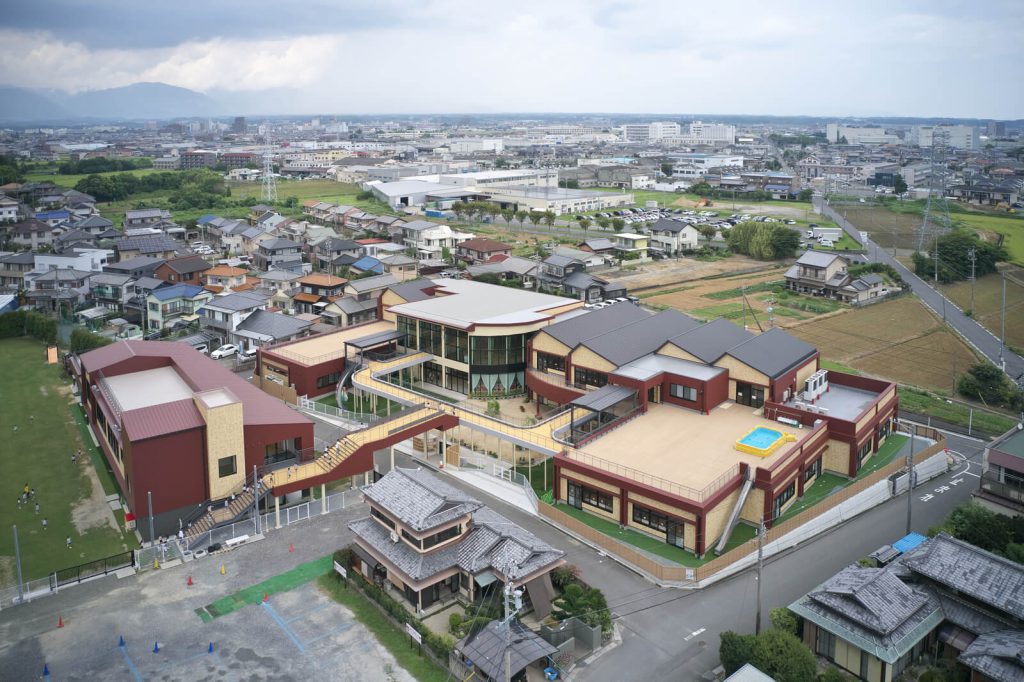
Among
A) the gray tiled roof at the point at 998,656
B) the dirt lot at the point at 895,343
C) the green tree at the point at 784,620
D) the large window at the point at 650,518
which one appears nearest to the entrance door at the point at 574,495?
the large window at the point at 650,518

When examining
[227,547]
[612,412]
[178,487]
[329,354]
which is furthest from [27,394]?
[612,412]

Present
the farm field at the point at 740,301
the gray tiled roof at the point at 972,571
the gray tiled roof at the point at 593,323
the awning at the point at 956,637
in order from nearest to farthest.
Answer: the awning at the point at 956,637
the gray tiled roof at the point at 972,571
the gray tiled roof at the point at 593,323
the farm field at the point at 740,301

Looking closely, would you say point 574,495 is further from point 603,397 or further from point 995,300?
point 995,300

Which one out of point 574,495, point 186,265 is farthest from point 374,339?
point 186,265

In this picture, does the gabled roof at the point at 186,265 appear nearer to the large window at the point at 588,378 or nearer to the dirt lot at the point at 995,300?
the large window at the point at 588,378

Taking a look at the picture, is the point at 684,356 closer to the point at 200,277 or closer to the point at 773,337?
the point at 773,337

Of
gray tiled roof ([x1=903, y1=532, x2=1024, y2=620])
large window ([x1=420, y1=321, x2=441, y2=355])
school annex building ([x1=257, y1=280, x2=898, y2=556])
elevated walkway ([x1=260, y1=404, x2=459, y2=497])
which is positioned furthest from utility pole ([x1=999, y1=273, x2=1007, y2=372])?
elevated walkway ([x1=260, y1=404, x2=459, y2=497])

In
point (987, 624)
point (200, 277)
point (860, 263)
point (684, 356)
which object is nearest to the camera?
point (987, 624)

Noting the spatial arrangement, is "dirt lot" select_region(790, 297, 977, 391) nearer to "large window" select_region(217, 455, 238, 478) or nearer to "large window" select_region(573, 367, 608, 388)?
"large window" select_region(573, 367, 608, 388)
